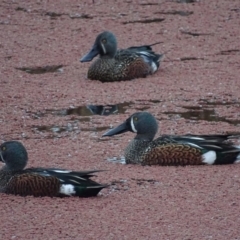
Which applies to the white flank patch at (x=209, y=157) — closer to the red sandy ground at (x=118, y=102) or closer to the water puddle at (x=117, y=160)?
the red sandy ground at (x=118, y=102)

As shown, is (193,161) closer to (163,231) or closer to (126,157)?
(126,157)

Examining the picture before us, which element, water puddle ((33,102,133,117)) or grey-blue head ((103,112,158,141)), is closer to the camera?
grey-blue head ((103,112,158,141))

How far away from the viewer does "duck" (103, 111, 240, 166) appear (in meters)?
9.49

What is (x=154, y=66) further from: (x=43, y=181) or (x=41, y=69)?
(x=43, y=181)

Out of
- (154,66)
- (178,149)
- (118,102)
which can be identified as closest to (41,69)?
(154,66)

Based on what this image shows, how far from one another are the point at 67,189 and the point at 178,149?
1.37 m

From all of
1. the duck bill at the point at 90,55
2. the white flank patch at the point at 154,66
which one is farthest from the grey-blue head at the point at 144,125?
the duck bill at the point at 90,55

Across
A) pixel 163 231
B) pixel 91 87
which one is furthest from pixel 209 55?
pixel 163 231

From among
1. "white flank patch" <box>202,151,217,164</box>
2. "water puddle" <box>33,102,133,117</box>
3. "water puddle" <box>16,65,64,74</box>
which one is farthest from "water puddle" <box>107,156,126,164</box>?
"water puddle" <box>16,65,64,74</box>

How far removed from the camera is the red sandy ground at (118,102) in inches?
314

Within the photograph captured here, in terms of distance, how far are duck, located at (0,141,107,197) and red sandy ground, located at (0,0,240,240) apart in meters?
0.08

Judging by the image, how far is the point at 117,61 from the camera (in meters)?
13.3

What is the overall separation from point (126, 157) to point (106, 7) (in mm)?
7907

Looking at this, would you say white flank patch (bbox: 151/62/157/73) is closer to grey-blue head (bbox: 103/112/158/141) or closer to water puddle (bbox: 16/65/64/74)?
water puddle (bbox: 16/65/64/74)
